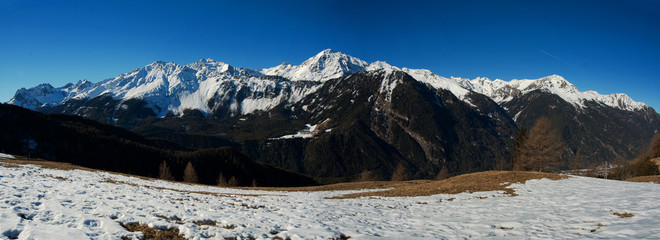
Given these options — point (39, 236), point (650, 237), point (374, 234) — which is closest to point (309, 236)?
point (374, 234)

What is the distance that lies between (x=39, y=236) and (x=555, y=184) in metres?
32.7

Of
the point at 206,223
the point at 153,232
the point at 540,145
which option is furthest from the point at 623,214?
the point at 540,145

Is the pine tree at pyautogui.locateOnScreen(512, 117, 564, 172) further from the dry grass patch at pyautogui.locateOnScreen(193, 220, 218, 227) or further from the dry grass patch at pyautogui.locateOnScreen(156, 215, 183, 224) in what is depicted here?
the dry grass patch at pyautogui.locateOnScreen(156, 215, 183, 224)

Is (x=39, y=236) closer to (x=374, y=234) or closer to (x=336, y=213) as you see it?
(x=374, y=234)

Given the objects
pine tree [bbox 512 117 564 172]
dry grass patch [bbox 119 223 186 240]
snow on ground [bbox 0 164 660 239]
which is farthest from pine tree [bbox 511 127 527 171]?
dry grass patch [bbox 119 223 186 240]

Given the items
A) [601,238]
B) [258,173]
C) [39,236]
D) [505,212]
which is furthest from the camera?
[258,173]

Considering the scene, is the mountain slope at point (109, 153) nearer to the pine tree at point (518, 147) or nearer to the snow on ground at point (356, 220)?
the pine tree at point (518, 147)

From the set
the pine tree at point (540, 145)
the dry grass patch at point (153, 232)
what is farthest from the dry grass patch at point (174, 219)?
the pine tree at point (540, 145)

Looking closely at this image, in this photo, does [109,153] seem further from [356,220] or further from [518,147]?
[356,220]

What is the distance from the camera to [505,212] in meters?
15.7

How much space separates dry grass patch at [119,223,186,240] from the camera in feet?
30.4

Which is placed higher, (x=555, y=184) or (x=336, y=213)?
(x=555, y=184)

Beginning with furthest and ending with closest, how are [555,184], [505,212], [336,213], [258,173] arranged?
[258,173], [555,184], [336,213], [505,212]

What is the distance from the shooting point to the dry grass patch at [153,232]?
9.28 m
